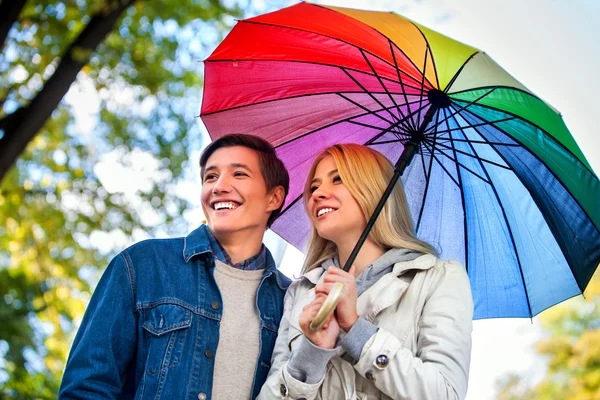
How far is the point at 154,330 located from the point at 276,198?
100 centimetres

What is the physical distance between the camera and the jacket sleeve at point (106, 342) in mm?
2510

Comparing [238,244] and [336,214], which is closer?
[336,214]

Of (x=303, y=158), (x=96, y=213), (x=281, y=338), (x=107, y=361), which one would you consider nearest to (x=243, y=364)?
(x=281, y=338)

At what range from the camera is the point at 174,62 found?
31.0 feet

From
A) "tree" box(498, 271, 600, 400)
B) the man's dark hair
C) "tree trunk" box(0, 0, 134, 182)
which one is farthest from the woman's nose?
"tree" box(498, 271, 600, 400)

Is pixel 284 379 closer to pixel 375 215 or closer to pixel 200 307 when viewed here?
pixel 200 307

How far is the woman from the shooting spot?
7.98 ft

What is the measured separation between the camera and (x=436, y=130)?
10.9 feet

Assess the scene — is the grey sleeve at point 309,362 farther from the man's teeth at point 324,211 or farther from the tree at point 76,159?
the tree at point 76,159

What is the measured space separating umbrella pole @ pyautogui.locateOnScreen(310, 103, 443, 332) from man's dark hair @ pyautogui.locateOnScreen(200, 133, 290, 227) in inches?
24.7

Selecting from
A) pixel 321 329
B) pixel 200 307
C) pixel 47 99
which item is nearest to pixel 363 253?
pixel 321 329

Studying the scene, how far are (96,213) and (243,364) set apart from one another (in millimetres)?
6645

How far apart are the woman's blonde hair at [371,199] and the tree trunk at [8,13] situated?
4.43 metres

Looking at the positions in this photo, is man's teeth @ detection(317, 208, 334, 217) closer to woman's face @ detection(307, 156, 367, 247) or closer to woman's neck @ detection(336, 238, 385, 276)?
woman's face @ detection(307, 156, 367, 247)
